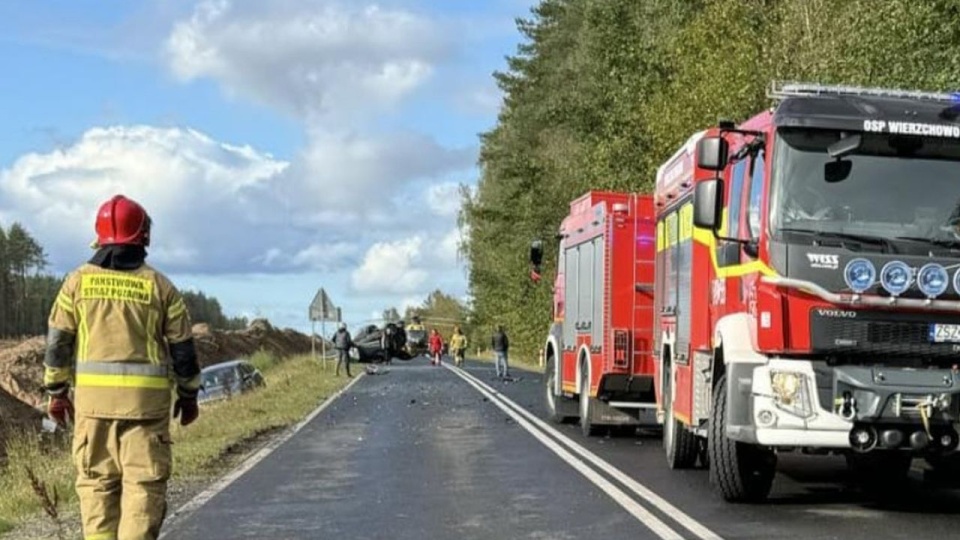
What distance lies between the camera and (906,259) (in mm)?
8648

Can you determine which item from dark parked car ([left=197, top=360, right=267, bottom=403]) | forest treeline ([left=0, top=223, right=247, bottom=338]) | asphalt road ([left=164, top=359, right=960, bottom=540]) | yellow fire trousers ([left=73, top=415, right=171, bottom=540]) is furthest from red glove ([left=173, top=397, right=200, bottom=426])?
forest treeline ([left=0, top=223, right=247, bottom=338])

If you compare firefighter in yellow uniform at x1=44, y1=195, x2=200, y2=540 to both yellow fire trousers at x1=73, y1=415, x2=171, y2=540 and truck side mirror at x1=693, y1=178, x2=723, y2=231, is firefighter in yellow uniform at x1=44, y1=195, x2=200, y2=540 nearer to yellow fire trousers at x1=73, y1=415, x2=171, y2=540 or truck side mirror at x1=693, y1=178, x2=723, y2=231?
yellow fire trousers at x1=73, y1=415, x2=171, y2=540

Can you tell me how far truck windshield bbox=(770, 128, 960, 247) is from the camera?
887cm

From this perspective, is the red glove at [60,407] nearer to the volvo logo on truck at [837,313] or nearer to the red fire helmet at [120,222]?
the red fire helmet at [120,222]

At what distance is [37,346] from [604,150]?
74.8ft

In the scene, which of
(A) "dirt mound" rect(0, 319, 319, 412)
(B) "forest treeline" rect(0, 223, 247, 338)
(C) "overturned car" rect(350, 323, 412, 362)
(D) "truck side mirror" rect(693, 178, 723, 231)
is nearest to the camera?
(D) "truck side mirror" rect(693, 178, 723, 231)

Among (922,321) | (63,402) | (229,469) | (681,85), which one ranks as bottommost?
(229,469)

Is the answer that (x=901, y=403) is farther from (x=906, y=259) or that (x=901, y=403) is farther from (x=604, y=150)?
(x=604, y=150)

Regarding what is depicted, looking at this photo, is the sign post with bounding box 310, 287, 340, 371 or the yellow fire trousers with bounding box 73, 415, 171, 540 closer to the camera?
the yellow fire trousers with bounding box 73, 415, 171, 540

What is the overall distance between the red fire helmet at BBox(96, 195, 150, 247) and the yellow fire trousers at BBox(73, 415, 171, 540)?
0.94m

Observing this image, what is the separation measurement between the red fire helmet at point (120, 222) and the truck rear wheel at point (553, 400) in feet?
41.9

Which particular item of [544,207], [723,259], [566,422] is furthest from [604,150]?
[723,259]

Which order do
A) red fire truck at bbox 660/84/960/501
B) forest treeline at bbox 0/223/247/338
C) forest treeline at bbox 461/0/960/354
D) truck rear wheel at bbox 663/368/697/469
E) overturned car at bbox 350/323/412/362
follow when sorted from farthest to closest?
forest treeline at bbox 0/223/247/338, overturned car at bbox 350/323/412/362, forest treeline at bbox 461/0/960/354, truck rear wheel at bbox 663/368/697/469, red fire truck at bbox 660/84/960/501

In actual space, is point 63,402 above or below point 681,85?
below
